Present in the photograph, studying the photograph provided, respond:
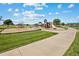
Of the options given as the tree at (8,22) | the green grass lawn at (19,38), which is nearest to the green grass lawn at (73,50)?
the green grass lawn at (19,38)

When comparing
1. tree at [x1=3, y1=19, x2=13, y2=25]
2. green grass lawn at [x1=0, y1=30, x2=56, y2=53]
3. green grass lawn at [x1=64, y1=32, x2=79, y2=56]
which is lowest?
green grass lawn at [x1=64, y1=32, x2=79, y2=56]

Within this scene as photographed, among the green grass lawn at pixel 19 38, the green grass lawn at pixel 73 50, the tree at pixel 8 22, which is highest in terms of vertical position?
the tree at pixel 8 22

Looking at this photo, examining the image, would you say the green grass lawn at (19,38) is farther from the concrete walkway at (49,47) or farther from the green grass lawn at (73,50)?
the green grass lawn at (73,50)

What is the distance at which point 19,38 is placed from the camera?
284 cm

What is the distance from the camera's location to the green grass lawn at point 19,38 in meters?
2.73

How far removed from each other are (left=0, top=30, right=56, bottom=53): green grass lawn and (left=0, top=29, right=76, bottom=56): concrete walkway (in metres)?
0.05

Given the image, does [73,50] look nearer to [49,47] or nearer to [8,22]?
[49,47]

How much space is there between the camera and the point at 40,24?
2904mm

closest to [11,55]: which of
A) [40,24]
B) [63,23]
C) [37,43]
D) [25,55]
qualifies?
[25,55]

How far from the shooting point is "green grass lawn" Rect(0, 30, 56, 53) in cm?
273

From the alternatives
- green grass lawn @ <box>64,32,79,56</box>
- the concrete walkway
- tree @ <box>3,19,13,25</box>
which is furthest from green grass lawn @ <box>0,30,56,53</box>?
green grass lawn @ <box>64,32,79,56</box>

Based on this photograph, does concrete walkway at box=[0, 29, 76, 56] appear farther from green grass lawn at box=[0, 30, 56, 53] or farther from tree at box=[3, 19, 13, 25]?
tree at box=[3, 19, 13, 25]

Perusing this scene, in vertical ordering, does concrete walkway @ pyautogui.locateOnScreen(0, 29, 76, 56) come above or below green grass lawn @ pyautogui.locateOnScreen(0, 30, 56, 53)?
below

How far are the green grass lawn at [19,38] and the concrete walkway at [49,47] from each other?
0.18ft
